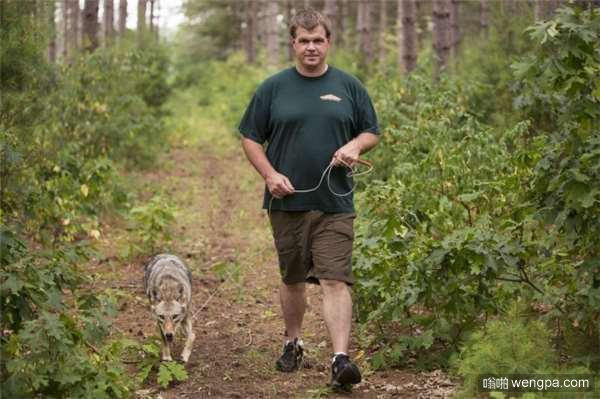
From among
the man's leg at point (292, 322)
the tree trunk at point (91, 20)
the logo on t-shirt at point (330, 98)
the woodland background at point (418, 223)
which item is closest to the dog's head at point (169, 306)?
the woodland background at point (418, 223)

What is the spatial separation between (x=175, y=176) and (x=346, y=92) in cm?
1209

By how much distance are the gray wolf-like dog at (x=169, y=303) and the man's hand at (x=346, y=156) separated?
1766 mm

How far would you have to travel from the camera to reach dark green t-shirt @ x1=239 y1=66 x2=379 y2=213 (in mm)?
5785

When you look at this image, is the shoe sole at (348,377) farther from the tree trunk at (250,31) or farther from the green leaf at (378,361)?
the tree trunk at (250,31)

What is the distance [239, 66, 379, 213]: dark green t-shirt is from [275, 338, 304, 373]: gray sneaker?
110 cm

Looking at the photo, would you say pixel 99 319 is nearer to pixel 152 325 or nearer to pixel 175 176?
pixel 152 325

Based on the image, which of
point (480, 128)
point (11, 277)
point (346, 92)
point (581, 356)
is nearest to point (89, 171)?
point (480, 128)

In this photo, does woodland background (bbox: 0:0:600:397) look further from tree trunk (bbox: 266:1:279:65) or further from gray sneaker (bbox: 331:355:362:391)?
tree trunk (bbox: 266:1:279:65)

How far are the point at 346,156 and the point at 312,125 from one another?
34cm

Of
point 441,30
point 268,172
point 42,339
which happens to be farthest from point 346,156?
point 441,30

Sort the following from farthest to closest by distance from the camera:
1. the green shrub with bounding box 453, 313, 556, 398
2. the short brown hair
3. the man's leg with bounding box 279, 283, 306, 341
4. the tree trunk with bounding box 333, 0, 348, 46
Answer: the tree trunk with bounding box 333, 0, 348, 46, the man's leg with bounding box 279, 283, 306, 341, the short brown hair, the green shrub with bounding box 453, 313, 556, 398

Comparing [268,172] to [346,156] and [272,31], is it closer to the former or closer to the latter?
[346,156]

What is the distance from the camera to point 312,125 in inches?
227

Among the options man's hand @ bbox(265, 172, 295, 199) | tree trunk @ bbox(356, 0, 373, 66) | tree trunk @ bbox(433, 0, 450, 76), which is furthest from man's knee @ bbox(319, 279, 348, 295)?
tree trunk @ bbox(356, 0, 373, 66)
